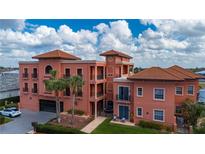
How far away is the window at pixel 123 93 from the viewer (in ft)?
47.1

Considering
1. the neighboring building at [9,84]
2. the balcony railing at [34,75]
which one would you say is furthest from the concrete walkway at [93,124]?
the neighboring building at [9,84]

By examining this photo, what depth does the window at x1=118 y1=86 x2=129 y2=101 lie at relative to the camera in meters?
14.4

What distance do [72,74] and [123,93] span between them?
4.46 meters

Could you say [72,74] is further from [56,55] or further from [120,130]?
[120,130]

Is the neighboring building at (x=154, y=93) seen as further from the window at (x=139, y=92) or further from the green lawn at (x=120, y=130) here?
the green lawn at (x=120, y=130)

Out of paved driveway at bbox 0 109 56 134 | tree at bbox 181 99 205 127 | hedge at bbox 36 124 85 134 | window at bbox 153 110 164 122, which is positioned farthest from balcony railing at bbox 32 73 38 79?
tree at bbox 181 99 205 127

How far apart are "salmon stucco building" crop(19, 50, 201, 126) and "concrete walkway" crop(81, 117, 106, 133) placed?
2.61ft

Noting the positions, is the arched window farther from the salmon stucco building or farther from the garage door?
the garage door

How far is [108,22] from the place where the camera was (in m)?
12.1

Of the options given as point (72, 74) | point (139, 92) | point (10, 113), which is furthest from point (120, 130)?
point (10, 113)

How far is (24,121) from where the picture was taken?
14.1 meters
